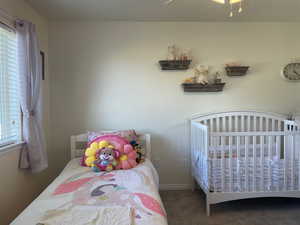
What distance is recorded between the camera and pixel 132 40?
305 cm

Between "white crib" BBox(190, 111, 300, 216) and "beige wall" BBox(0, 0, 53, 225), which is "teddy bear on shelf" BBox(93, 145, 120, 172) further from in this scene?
"white crib" BBox(190, 111, 300, 216)

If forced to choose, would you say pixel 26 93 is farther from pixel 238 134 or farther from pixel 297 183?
pixel 297 183

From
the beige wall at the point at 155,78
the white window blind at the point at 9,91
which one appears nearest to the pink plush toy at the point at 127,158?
the beige wall at the point at 155,78

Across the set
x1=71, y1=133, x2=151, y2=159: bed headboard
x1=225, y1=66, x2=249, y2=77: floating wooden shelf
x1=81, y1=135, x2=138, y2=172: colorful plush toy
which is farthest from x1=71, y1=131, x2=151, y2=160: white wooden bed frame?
x1=225, y1=66, x2=249, y2=77: floating wooden shelf

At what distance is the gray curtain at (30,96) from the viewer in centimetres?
216

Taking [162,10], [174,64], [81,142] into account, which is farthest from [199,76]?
[81,142]

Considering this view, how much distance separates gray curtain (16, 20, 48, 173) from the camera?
2.16 metres

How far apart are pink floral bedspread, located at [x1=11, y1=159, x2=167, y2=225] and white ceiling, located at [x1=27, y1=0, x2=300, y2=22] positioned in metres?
1.81

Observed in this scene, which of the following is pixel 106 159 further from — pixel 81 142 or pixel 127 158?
pixel 81 142

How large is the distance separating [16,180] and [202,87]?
2.37 m

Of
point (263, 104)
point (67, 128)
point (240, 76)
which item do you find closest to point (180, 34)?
point (240, 76)

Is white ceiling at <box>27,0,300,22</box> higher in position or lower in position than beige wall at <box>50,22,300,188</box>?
higher

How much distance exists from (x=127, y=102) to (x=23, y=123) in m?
1.29

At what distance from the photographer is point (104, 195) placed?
5.57 feet
